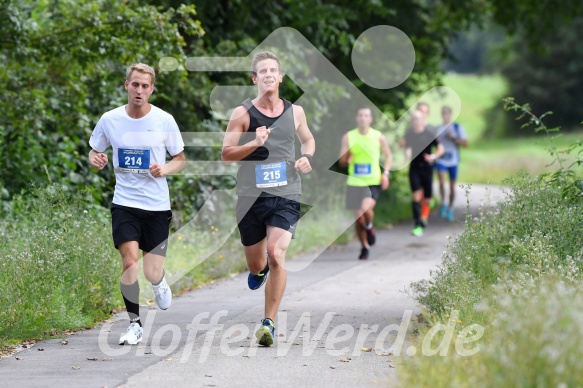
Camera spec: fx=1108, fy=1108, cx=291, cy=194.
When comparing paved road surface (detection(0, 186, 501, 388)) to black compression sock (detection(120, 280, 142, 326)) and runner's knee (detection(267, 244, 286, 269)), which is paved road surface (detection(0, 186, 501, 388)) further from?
runner's knee (detection(267, 244, 286, 269))

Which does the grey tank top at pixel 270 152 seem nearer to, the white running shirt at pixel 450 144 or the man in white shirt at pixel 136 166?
the man in white shirt at pixel 136 166

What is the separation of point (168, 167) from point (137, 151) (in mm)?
265

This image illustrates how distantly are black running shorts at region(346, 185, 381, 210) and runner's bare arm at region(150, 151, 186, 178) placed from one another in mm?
6924

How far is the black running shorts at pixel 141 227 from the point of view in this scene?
334 inches

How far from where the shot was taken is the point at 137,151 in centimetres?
845

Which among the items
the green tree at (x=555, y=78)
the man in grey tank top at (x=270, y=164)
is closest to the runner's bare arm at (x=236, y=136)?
the man in grey tank top at (x=270, y=164)

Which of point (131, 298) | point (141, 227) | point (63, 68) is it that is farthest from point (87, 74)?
point (131, 298)

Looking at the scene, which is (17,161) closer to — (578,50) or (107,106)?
(107,106)

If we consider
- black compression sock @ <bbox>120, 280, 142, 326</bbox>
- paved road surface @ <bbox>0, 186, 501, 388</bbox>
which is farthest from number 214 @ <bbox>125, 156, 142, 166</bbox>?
paved road surface @ <bbox>0, 186, 501, 388</bbox>

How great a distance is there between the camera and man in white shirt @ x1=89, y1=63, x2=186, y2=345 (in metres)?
8.45

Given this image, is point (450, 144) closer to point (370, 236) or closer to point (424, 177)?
point (424, 177)

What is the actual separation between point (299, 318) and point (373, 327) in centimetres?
77

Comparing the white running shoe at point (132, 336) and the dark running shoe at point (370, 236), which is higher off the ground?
the white running shoe at point (132, 336)

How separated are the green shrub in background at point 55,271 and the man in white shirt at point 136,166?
0.77 metres
